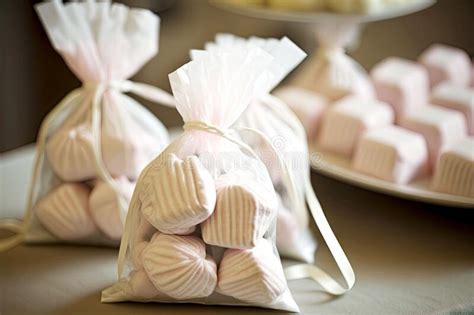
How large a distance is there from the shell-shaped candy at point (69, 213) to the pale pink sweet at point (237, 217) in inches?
8.6

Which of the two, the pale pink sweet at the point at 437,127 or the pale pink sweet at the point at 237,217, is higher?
the pale pink sweet at the point at 237,217

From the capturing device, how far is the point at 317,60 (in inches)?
45.8

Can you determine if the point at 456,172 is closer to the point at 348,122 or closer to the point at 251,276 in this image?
the point at 348,122

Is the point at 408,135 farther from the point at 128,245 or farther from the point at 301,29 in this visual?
the point at 301,29

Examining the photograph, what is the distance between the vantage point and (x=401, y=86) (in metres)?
1.08

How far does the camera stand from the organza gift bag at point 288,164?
771 millimetres

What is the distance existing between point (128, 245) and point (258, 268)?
15cm

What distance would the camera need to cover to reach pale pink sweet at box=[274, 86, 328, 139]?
41.2 inches

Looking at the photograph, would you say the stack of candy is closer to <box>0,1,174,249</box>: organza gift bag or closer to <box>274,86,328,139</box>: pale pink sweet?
<box>274,86,328,139</box>: pale pink sweet

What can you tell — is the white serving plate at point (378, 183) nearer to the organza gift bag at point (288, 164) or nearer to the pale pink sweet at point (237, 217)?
the organza gift bag at point (288, 164)

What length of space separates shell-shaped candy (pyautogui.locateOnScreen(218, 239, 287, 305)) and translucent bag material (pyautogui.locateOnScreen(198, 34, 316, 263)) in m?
0.13

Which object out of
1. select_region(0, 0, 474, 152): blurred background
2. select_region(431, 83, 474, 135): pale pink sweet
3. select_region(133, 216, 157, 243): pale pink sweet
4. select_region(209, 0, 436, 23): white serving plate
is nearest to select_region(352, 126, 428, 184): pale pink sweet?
select_region(431, 83, 474, 135): pale pink sweet

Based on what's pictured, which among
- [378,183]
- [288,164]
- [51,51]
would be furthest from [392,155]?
[51,51]

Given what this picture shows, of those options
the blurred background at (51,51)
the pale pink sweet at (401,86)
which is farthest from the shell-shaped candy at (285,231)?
the blurred background at (51,51)
